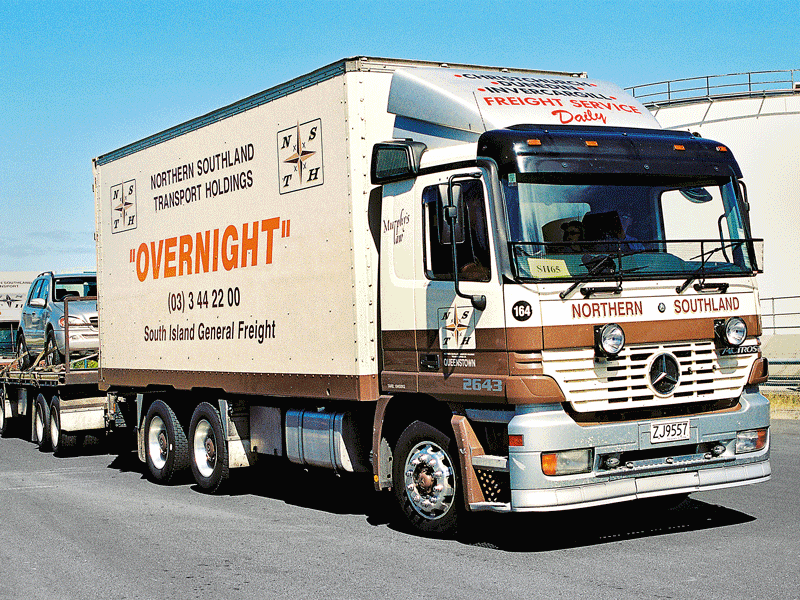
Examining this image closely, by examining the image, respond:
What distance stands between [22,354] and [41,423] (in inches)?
96.6

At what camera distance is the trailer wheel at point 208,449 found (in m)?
11.3

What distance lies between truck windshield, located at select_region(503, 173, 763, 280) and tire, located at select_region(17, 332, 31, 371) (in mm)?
13092

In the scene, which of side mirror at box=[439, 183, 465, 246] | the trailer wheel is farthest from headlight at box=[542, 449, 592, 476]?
the trailer wheel

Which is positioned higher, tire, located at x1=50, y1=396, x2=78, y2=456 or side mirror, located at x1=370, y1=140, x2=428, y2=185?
side mirror, located at x1=370, y1=140, x2=428, y2=185

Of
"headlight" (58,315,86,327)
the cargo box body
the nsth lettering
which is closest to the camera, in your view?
the cargo box body

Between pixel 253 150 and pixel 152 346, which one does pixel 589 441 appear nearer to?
pixel 253 150

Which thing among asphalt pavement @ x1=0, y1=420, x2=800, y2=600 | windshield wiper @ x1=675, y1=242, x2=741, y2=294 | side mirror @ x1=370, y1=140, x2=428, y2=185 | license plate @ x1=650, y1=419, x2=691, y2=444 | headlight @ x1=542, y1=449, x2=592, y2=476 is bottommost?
asphalt pavement @ x1=0, y1=420, x2=800, y2=600

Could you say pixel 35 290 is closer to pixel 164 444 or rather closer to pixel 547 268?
pixel 164 444

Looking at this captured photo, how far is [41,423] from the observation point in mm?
17016

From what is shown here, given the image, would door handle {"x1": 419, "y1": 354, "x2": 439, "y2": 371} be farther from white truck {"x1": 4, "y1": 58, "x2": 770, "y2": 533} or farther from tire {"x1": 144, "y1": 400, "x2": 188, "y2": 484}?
tire {"x1": 144, "y1": 400, "x2": 188, "y2": 484}

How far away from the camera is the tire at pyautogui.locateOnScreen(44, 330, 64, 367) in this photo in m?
16.6

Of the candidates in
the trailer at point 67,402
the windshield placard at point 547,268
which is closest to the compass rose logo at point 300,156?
the windshield placard at point 547,268

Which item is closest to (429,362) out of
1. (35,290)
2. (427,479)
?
(427,479)

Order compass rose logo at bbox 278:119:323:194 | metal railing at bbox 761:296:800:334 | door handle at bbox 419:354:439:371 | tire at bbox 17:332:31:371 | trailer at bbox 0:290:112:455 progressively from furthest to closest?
metal railing at bbox 761:296:800:334
tire at bbox 17:332:31:371
trailer at bbox 0:290:112:455
compass rose logo at bbox 278:119:323:194
door handle at bbox 419:354:439:371
